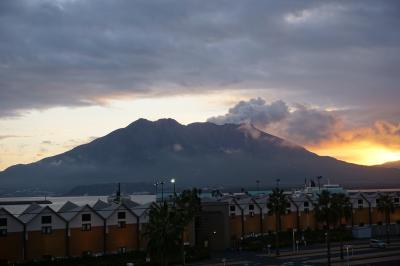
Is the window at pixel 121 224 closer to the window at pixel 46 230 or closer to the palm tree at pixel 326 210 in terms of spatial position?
the window at pixel 46 230

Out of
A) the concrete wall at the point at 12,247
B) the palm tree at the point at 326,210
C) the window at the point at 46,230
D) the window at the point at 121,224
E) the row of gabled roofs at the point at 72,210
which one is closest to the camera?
the concrete wall at the point at 12,247

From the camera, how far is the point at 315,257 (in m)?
89.3

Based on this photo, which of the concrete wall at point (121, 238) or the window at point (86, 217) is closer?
the window at point (86, 217)

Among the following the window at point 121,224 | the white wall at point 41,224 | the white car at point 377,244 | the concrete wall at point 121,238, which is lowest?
the white car at point 377,244

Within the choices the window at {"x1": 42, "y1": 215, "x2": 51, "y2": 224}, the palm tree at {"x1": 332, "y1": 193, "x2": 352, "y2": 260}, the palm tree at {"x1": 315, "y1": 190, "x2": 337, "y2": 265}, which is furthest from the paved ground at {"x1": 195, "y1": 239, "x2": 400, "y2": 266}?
the window at {"x1": 42, "y1": 215, "x2": 51, "y2": 224}

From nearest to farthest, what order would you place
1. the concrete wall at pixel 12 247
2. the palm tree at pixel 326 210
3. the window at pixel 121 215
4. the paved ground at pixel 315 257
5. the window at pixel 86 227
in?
the concrete wall at pixel 12 247
the paved ground at pixel 315 257
the palm tree at pixel 326 210
the window at pixel 86 227
the window at pixel 121 215

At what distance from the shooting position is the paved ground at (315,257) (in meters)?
82.6

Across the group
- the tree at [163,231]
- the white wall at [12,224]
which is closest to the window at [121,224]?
the white wall at [12,224]

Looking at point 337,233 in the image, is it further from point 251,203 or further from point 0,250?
point 0,250

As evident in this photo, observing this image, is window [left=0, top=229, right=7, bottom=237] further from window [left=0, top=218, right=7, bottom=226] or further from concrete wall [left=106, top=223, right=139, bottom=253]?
concrete wall [left=106, top=223, right=139, bottom=253]

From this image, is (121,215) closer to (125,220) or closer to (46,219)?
(125,220)

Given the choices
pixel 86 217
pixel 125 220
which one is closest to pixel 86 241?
pixel 86 217

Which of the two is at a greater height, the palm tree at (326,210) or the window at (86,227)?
the palm tree at (326,210)

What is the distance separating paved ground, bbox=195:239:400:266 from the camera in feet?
271
